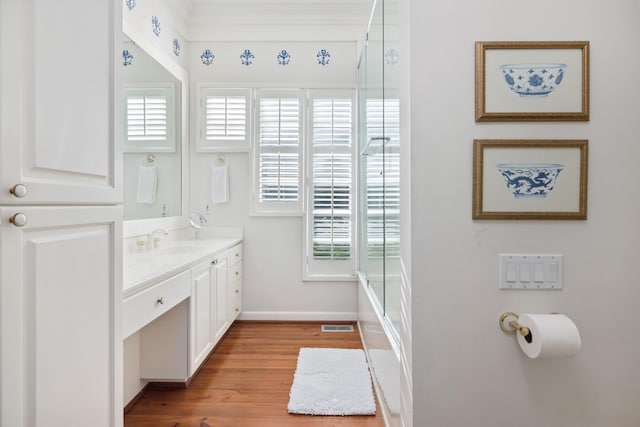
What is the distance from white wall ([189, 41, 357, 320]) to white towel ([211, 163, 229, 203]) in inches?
2.7

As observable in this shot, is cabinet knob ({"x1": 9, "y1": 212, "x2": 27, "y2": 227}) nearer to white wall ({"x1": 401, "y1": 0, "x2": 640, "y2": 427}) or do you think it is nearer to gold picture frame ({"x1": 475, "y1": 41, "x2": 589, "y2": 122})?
white wall ({"x1": 401, "y1": 0, "x2": 640, "y2": 427})

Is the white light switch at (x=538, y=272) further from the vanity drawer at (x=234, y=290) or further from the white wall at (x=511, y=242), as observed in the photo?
the vanity drawer at (x=234, y=290)

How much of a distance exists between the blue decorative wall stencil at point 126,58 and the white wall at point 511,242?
1.91 meters

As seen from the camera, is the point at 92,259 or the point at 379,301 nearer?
the point at 92,259

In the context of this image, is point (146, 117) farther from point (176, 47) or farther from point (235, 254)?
point (235, 254)

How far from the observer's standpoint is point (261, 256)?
339 centimetres

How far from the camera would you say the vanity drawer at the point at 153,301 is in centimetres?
145

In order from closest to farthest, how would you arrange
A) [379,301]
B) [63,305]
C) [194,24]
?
[63,305] < [379,301] < [194,24]

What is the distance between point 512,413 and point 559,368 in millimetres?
210

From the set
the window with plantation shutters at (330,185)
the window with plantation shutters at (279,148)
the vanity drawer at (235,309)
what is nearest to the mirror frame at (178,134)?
the window with plantation shutters at (279,148)

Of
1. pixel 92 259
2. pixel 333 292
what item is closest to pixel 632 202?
pixel 92 259

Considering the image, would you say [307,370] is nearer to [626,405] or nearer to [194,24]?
[626,405]

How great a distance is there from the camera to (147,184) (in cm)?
251

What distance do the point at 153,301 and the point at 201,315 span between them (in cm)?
70
